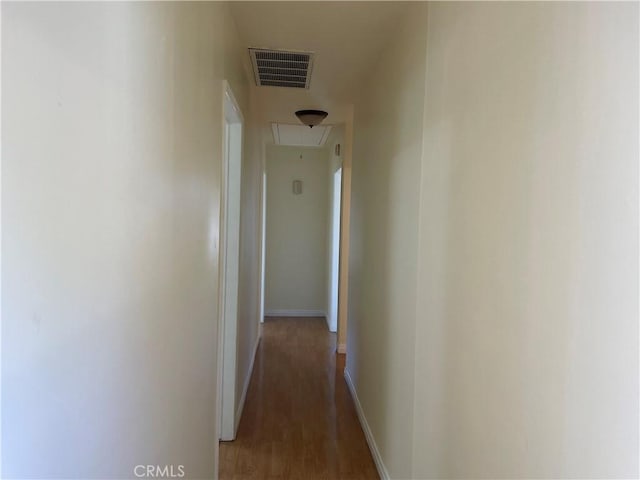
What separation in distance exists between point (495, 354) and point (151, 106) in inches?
43.9

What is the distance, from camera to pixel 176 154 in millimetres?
1278

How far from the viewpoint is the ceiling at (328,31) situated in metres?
2.04

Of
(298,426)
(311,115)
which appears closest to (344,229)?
(311,115)

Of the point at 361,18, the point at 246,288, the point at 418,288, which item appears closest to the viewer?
the point at 418,288

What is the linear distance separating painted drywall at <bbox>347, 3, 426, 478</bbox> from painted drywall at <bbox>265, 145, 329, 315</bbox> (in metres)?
2.96

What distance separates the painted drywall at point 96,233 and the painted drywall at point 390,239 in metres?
0.98

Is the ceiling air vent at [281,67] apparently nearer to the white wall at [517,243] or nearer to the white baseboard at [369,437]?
the white wall at [517,243]

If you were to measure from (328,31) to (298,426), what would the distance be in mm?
2498

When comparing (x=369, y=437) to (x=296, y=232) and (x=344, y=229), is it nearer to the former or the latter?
(x=344, y=229)

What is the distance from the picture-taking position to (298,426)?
9.69 feet

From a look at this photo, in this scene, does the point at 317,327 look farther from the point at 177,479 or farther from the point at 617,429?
the point at 617,429

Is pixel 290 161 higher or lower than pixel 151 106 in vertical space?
higher

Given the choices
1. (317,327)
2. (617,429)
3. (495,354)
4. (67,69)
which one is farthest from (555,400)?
(317,327)

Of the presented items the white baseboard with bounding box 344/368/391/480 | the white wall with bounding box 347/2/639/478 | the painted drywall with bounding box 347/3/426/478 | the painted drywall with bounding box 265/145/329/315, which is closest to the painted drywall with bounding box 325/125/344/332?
the painted drywall with bounding box 265/145/329/315
